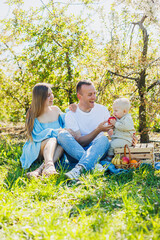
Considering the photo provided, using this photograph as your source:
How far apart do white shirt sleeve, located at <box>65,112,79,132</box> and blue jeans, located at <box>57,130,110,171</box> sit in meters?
0.31

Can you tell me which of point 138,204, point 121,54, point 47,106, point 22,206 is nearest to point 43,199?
point 22,206

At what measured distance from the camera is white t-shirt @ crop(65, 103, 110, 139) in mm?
4055

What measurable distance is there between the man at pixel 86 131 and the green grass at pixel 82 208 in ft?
1.35

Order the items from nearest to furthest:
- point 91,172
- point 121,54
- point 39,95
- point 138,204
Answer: point 138,204
point 91,172
point 39,95
point 121,54

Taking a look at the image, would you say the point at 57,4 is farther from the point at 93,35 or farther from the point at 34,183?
the point at 34,183

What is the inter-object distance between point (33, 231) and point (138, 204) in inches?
32.7

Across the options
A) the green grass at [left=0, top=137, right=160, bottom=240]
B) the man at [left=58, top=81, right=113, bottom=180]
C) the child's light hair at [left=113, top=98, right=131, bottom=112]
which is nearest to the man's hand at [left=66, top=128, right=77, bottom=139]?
the man at [left=58, top=81, right=113, bottom=180]

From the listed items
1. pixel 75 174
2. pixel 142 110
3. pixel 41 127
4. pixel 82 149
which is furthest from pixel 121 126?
pixel 142 110

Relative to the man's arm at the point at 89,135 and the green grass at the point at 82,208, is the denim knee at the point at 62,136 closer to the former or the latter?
the man's arm at the point at 89,135

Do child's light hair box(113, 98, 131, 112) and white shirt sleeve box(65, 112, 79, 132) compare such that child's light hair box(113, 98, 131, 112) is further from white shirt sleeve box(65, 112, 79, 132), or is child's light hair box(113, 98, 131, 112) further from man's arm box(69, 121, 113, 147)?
white shirt sleeve box(65, 112, 79, 132)

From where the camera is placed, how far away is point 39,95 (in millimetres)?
4039

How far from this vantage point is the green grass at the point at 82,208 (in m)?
1.93

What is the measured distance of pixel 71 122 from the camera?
4.04 meters

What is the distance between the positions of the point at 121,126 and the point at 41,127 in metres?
1.14
